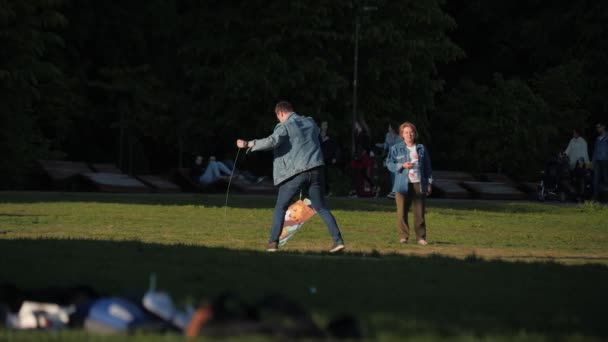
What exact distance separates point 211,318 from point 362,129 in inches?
1177

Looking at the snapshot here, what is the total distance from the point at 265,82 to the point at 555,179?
385 inches

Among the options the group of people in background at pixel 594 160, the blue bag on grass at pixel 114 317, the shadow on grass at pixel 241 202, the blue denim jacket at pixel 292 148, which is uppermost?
the blue denim jacket at pixel 292 148

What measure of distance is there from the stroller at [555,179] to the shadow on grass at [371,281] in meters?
22.2

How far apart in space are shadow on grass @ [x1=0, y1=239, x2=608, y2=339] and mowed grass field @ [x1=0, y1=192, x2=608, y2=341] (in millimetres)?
15

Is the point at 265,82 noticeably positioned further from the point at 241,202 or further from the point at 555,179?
the point at 241,202

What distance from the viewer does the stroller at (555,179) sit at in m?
35.8

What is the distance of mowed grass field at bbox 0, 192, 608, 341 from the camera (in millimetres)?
8391

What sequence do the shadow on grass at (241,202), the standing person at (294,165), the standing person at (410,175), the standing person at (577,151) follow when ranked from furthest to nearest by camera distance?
1. the standing person at (577,151)
2. the shadow on grass at (241,202)
3. the standing person at (410,175)
4. the standing person at (294,165)

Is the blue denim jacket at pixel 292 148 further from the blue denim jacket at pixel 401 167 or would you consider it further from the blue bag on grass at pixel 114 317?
the blue bag on grass at pixel 114 317

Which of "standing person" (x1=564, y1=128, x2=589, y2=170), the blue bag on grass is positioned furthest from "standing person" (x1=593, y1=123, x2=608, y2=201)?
the blue bag on grass

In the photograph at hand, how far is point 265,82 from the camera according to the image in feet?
133

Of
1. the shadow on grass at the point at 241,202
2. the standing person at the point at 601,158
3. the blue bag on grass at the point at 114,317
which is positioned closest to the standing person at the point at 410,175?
the shadow on grass at the point at 241,202

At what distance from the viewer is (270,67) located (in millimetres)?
40875

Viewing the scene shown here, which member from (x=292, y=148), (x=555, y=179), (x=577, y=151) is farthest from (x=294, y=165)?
(x=577, y=151)
